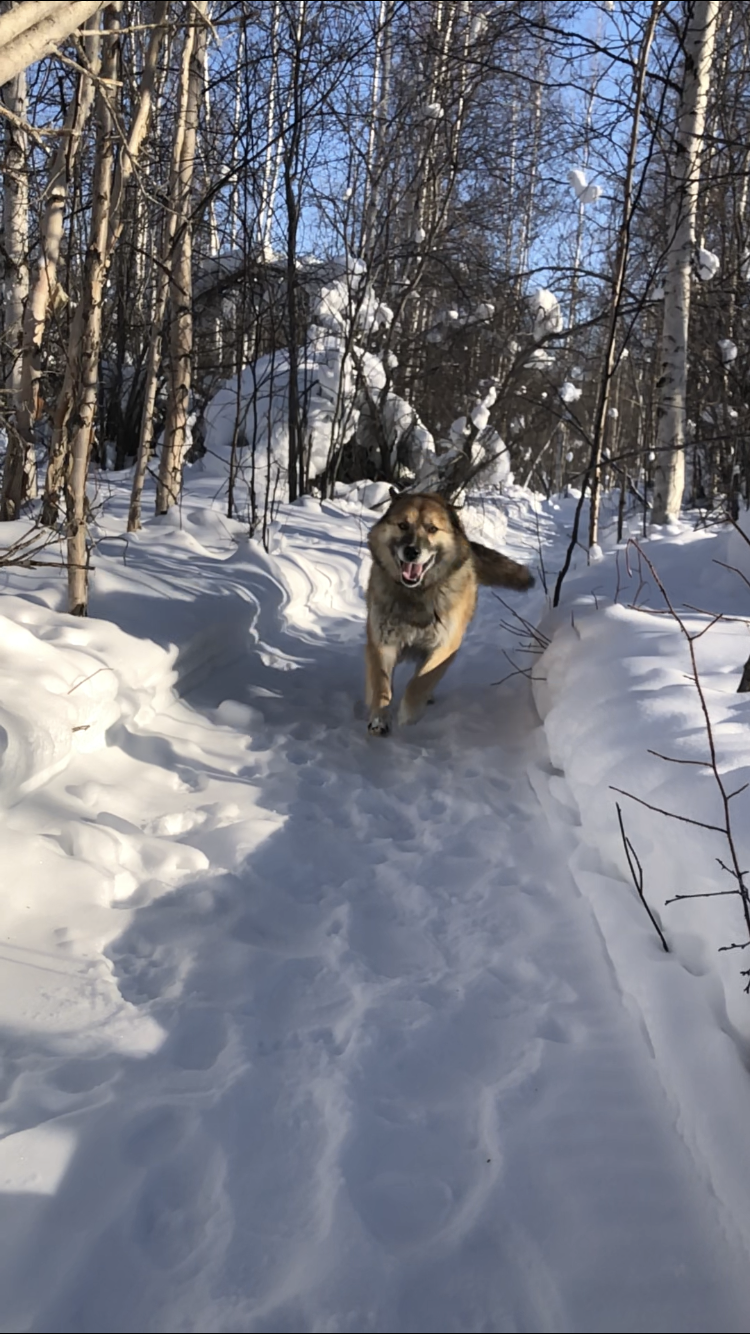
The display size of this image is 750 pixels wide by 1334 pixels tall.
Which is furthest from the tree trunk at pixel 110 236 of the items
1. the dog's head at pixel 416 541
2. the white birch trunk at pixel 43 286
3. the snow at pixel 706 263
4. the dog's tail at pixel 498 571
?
the snow at pixel 706 263

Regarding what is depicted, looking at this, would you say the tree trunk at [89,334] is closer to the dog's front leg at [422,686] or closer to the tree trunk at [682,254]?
the dog's front leg at [422,686]

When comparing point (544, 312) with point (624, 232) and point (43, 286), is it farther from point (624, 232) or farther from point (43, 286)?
point (43, 286)

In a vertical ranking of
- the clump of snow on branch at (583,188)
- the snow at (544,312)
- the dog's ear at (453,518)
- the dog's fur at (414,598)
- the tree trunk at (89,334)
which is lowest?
the dog's fur at (414,598)

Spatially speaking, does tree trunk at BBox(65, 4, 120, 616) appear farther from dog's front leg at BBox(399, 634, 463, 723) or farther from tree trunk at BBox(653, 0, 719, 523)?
tree trunk at BBox(653, 0, 719, 523)

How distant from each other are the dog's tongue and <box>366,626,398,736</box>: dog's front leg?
36 cm

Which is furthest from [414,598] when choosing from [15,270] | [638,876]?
[15,270]

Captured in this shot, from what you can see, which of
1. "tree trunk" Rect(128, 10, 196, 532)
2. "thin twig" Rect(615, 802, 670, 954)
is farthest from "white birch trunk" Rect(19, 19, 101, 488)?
"thin twig" Rect(615, 802, 670, 954)

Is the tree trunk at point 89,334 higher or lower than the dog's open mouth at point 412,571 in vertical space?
higher

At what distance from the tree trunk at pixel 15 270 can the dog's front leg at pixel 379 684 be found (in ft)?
7.60

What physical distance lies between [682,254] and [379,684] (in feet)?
19.8

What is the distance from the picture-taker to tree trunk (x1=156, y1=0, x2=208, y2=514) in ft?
20.3

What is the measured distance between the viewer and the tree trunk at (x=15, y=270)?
4.90 metres

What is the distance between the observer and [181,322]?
22.5 feet

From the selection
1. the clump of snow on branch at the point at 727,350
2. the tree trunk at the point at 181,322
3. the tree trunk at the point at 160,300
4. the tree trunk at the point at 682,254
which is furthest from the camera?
the clump of snow on branch at the point at 727,350
